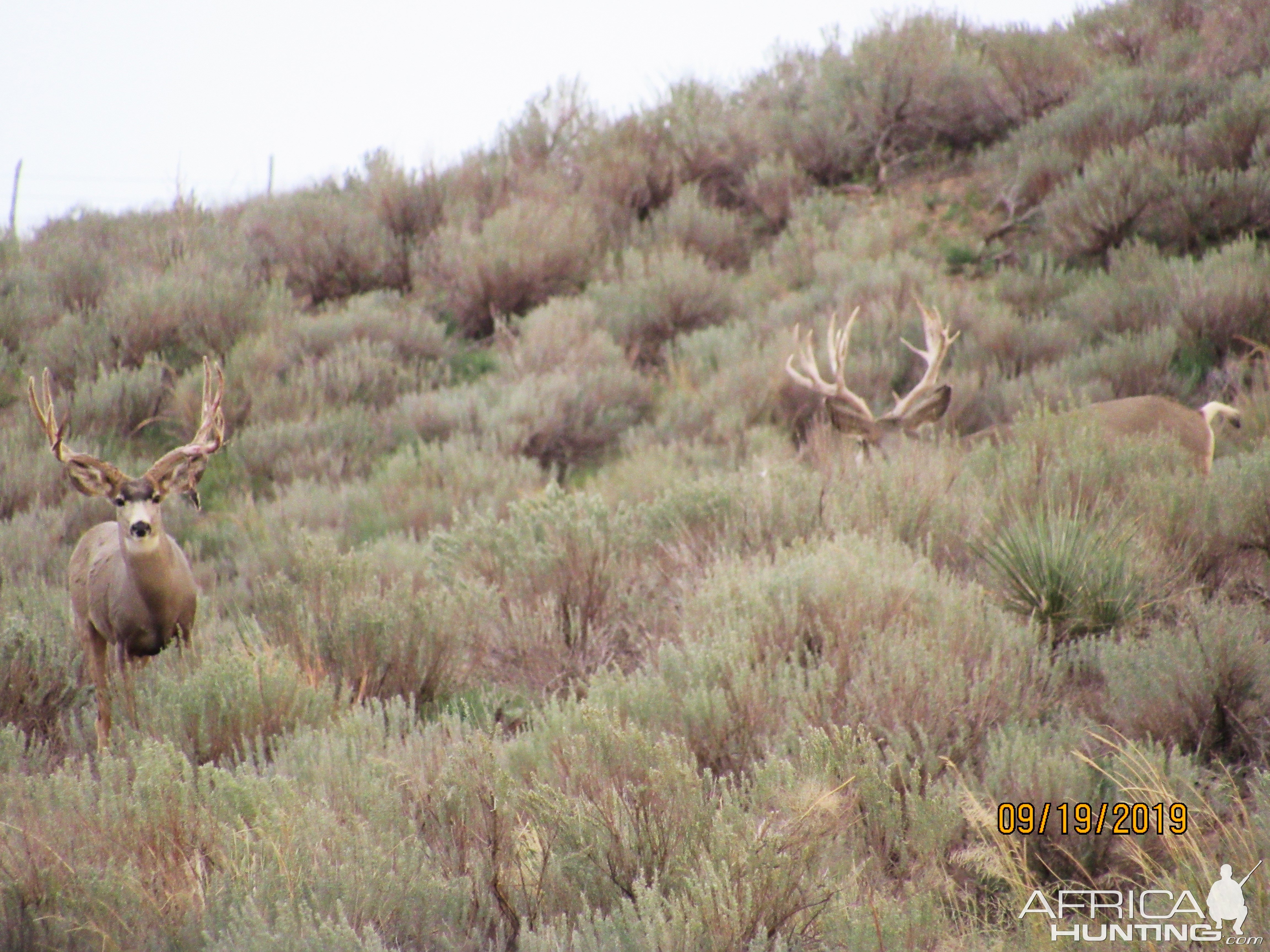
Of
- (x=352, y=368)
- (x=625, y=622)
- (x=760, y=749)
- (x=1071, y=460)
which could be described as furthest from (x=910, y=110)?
(x=760, y=749)

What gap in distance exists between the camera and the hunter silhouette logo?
2.44m

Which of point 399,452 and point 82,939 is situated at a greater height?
point 399,452

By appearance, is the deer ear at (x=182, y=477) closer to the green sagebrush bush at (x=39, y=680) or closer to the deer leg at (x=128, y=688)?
the deer leg at (x=128, y=688)

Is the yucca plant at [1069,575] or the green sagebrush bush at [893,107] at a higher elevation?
the green sagebrush bush at [893,107]

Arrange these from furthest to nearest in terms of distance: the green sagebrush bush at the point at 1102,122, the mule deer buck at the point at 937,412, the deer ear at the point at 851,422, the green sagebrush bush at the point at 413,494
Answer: the green sagebrush bush at the point at 1102,122 → the green sagebrush bush at the point at 413,494 → the deer ear at the point at 851,422 → the mule deer buck at the point at 937,412

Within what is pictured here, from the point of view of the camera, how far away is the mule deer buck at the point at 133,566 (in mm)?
4578

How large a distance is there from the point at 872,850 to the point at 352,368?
850 centimetres

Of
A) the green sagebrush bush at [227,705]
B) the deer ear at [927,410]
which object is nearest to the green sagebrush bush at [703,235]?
the deer ear at [927,410]

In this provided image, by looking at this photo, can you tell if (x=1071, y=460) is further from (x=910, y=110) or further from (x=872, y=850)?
(x=910, y=110)

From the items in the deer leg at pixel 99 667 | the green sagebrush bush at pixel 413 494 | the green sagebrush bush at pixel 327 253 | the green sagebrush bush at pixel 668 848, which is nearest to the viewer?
the green sagebrush bush at pixel 668 848

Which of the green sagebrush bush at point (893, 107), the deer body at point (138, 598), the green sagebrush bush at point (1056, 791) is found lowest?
the green sagebrush bush at point (1056, 791)

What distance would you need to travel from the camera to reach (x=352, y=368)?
10.4 meters

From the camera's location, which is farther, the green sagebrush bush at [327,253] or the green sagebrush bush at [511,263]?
the green sagebrush bush at [327,253]

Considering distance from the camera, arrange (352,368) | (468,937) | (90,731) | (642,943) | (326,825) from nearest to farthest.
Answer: (642,943)
(468,937)
(326,825)
(90,731)
(352,368)
